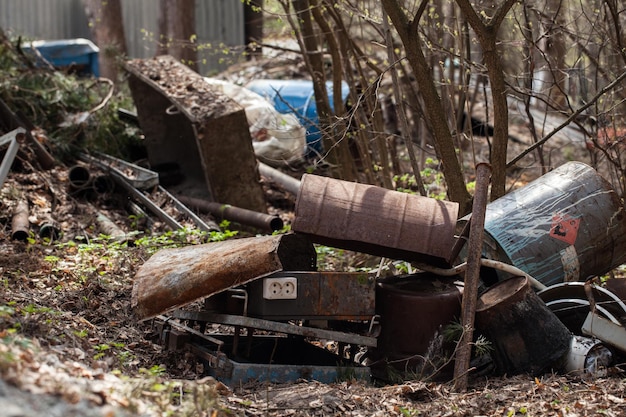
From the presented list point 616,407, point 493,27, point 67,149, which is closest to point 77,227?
point 67,149

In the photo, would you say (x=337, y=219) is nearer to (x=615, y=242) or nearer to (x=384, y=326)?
(x=384, y=326)

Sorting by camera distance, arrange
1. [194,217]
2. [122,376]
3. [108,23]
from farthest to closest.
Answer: [108,23] < [194,217] < [122,376]

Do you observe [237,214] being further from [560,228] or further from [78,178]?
[560,228]

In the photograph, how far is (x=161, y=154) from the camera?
38.7 ft

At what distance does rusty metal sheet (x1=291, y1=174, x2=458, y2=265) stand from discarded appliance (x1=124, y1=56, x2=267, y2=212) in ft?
14.4

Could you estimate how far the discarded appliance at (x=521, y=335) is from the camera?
5637 mm

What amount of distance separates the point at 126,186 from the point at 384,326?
5355 millimetres

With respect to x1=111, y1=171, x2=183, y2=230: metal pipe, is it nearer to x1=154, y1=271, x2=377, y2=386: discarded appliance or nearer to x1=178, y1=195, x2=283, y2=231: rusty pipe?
x1=178, y1=195, x2=283, y2=231: rusty pipe

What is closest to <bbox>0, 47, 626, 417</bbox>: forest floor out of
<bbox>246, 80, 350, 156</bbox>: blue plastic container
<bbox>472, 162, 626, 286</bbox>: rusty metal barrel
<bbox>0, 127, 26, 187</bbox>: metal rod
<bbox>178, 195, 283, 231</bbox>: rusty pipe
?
<bbox>0, 127, 26, 187</bbox>: metal rod

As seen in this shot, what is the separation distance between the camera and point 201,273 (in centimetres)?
537

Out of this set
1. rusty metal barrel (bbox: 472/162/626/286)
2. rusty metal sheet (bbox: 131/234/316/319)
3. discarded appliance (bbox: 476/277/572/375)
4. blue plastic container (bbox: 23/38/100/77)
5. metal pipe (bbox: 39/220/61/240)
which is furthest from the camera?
blue plastic container (bbox: 23/38/100/77)

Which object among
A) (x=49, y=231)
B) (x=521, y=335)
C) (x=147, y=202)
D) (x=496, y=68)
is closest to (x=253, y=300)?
(x=521, y=335)

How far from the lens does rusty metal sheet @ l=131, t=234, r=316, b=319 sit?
17.3 ft

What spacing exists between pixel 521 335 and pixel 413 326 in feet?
2.36
